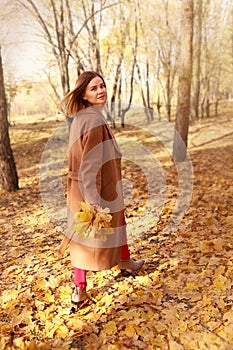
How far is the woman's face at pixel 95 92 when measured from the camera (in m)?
2.58

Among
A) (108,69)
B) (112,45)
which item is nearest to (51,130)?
(108,69)

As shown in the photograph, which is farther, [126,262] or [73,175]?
[126,262]

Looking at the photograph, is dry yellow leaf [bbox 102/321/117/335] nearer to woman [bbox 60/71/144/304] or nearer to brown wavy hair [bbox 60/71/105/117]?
woman [bbox 60/71/144/304]

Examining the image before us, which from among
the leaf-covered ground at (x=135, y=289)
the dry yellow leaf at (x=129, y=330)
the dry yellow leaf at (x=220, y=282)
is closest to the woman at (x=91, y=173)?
the leaf-covered ground at (x=135, y=289)

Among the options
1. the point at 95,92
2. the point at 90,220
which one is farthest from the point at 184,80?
the point at 90,220

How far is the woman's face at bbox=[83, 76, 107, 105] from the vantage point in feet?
8.48

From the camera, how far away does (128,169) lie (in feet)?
28.1

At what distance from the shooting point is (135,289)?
3188mm

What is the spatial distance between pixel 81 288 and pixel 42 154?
35.1 feet

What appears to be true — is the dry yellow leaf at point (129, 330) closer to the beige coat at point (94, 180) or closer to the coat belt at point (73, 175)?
the beige coat at point (94, 180)

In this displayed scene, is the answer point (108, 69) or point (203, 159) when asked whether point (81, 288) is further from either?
point (108, 69)

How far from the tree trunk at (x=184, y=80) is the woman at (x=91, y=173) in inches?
227

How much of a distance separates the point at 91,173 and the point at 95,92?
72cm

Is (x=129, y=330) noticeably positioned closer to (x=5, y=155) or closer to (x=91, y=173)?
(x=91, y=173)
